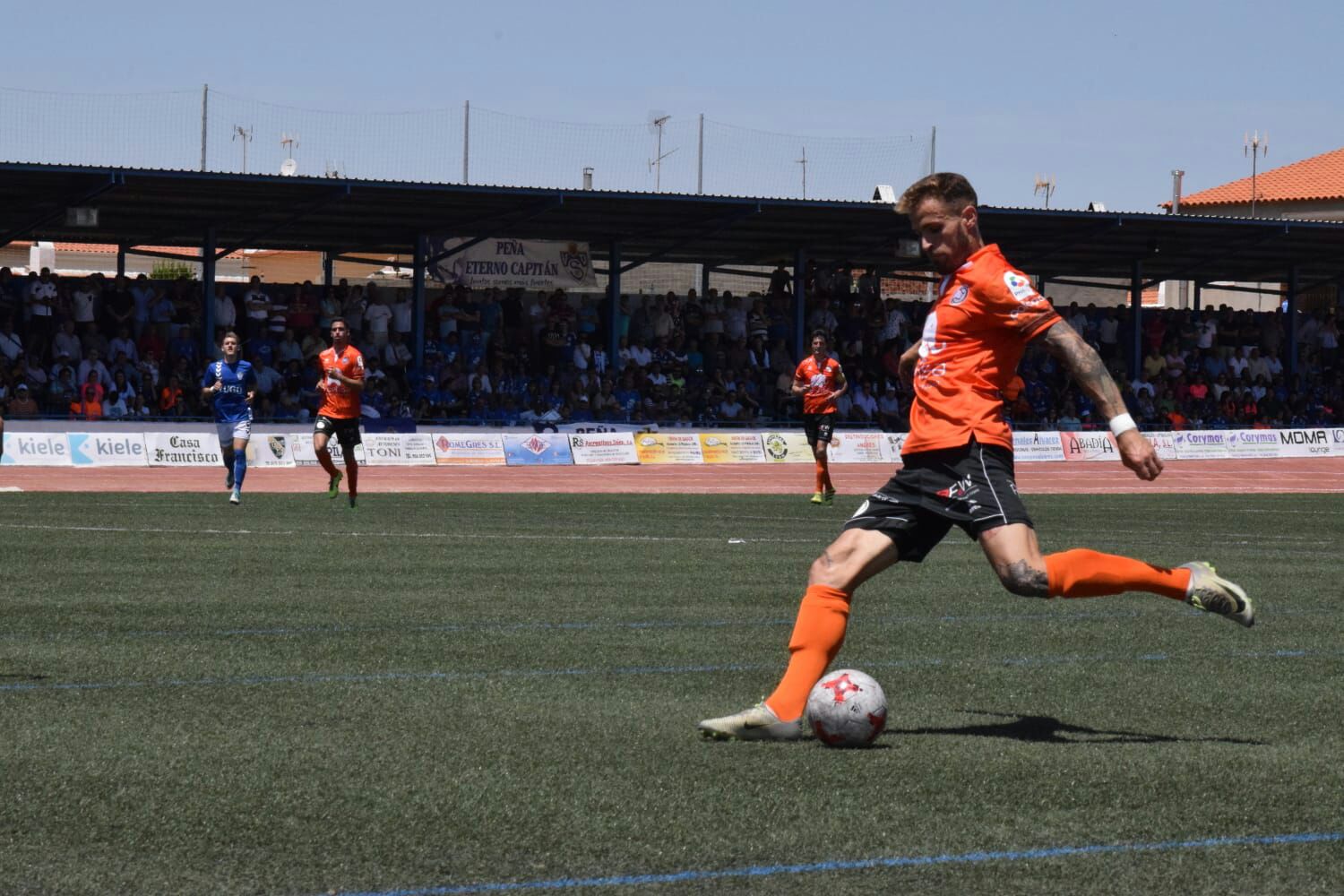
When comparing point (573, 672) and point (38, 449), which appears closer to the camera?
point (573, 672)

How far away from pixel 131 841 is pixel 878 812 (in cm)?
213

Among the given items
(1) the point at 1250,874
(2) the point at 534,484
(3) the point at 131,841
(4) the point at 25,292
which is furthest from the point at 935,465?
(4) the point at 25,292

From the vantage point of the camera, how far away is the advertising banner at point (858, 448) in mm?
37188

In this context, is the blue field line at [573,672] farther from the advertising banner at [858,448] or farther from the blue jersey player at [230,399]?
the advertising banner at [858,448]

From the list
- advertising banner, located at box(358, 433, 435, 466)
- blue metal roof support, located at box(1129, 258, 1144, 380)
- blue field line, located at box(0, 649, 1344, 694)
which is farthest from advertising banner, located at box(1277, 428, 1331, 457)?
blue field line, located at box(0, 649, 1344, 694)

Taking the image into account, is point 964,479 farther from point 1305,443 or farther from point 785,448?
point 1305,443

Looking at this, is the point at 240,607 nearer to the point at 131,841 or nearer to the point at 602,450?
the point at 131,841

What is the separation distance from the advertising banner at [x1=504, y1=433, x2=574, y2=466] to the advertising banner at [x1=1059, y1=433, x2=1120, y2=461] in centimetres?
1171

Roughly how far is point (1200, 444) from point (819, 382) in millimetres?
18412

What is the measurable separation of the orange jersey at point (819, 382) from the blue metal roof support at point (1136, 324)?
21316mm

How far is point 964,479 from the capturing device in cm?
656

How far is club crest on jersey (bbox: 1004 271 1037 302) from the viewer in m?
6.57

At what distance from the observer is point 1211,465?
38.4 meters

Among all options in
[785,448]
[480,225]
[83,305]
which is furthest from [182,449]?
[785,448]
